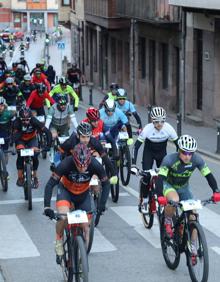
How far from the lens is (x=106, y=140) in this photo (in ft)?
50.6

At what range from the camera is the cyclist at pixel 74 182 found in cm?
988

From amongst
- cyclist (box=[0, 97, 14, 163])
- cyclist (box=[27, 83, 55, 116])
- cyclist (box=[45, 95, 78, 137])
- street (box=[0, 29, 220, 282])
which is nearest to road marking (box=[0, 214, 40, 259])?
street (box=[0, 29, 220, 282])

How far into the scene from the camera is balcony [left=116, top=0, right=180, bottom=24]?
31156mm

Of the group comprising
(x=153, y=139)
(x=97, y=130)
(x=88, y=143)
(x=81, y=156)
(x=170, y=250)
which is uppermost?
(x=81, y=156)

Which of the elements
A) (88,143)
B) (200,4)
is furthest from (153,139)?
(200,4)

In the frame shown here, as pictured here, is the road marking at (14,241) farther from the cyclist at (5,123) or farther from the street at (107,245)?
the cyclist at (5,123)

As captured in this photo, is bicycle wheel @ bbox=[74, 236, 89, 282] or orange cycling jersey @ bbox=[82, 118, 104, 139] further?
orange cycling jersey @ bbox=[82, 118, 104, 139]

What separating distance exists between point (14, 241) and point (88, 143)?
6.72 ft

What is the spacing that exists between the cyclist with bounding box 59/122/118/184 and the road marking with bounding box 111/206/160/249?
130 cm

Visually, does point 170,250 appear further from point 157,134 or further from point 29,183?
point 29,183

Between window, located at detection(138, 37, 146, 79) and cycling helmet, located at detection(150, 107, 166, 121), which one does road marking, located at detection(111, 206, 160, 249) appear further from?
window, located at detection(138, 37, 146, 79)

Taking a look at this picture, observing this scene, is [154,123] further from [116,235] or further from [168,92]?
[168,92]

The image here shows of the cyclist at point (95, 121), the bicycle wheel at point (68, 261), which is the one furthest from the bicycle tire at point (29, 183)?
the bicycle wheel at point (68, 261)

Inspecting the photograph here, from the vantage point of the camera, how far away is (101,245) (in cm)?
1209
